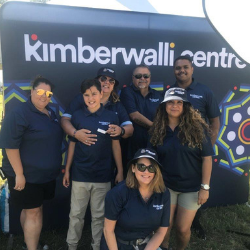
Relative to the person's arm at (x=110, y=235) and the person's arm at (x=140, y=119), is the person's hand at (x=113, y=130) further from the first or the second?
the person's arm at (x=110, y=235)

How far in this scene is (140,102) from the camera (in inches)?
119

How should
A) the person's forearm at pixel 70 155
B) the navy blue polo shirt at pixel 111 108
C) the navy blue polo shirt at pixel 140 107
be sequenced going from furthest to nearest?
the navy blue polo shirt at pixel 140 107 → the navy blue polo shirt at pixel 111 108 → the person's forearm at pixel 70 155

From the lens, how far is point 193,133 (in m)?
2.32

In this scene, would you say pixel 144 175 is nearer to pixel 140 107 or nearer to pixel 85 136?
pixel 85 136

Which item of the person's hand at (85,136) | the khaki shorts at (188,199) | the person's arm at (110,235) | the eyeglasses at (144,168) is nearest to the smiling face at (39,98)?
the person's hand at (85,136)

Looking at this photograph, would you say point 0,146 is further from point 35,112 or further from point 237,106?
point 237,106

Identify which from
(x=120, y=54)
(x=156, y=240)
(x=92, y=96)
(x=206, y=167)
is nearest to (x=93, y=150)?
(x=92, y=96)

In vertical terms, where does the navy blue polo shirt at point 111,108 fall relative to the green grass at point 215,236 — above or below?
above

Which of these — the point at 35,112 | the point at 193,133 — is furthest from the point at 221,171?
the point at 35,112

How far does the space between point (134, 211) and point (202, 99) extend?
5.20 feet

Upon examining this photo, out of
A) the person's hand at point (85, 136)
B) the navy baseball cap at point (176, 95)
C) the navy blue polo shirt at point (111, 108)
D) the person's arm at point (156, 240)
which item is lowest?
the person's arm at point (156, 240)

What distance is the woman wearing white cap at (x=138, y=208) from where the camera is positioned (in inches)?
79.7

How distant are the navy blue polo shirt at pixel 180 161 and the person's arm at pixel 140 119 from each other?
1.63 feet

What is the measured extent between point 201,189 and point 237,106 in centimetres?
194
